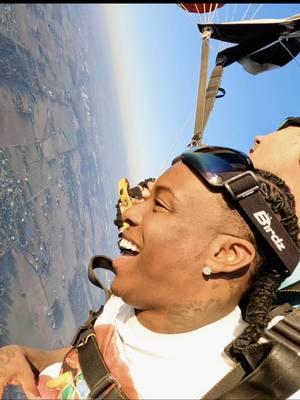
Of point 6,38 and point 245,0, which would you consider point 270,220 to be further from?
point 6,38

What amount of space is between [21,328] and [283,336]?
3892 centimetres

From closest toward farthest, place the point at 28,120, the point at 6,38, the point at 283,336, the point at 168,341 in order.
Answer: the point at 283,336
the point at 168,341
the point at 6,38
the point at 28,120

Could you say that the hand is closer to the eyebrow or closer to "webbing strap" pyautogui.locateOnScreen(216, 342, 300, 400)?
"webbing strap" pyautogui.locateOnScreen(216, 342, 300, 400)

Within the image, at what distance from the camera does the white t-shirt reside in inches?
62.0

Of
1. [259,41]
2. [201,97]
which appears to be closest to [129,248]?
[201,97]

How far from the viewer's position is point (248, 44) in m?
5.89

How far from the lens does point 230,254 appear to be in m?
1.73

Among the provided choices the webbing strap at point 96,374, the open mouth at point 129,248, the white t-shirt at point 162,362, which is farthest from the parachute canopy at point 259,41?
the webbing strap at point 96,374

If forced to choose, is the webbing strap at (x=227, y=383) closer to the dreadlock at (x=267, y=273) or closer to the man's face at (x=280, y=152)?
the dreadlock at (x=267, y=273)

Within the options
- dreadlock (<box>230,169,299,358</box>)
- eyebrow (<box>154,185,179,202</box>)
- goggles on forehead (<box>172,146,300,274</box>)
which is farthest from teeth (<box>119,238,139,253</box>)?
dreadlock (<box>230,169,299,358</box>)

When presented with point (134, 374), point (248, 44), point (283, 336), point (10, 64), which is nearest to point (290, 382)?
point (283, 336)

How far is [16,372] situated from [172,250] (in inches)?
37.5

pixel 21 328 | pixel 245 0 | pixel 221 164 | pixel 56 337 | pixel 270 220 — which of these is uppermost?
pixel 245 0

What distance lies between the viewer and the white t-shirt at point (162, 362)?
1.57 m
